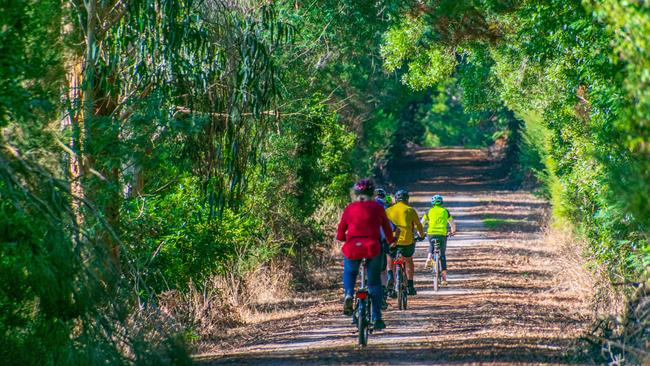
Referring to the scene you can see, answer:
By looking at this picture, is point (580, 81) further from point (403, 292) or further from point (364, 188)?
A: point (364, 188)

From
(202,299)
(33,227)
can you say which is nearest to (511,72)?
(202,299)

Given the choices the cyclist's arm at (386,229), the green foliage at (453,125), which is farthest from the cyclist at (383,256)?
the green foliage at (453,125)

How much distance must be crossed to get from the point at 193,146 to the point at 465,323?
488 cm

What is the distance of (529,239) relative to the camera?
33.5 meters

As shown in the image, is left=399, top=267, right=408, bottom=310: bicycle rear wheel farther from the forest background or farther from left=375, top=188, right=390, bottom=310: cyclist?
the forest background

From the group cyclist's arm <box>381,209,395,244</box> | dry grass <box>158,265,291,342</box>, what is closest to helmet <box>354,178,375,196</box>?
cyclist's arm <box>381,209,395,244</box>

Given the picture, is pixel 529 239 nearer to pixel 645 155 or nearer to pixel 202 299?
pixel 202 299

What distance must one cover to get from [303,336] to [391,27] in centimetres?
991

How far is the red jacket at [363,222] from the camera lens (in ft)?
42.6

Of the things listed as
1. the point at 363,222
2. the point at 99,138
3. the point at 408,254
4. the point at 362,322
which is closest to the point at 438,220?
the point at 408,254

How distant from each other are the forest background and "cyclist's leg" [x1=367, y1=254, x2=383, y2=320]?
1764 millimetres

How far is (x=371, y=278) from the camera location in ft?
43.2

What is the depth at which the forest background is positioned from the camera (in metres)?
9.20

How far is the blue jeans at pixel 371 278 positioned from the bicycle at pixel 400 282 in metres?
3.45
